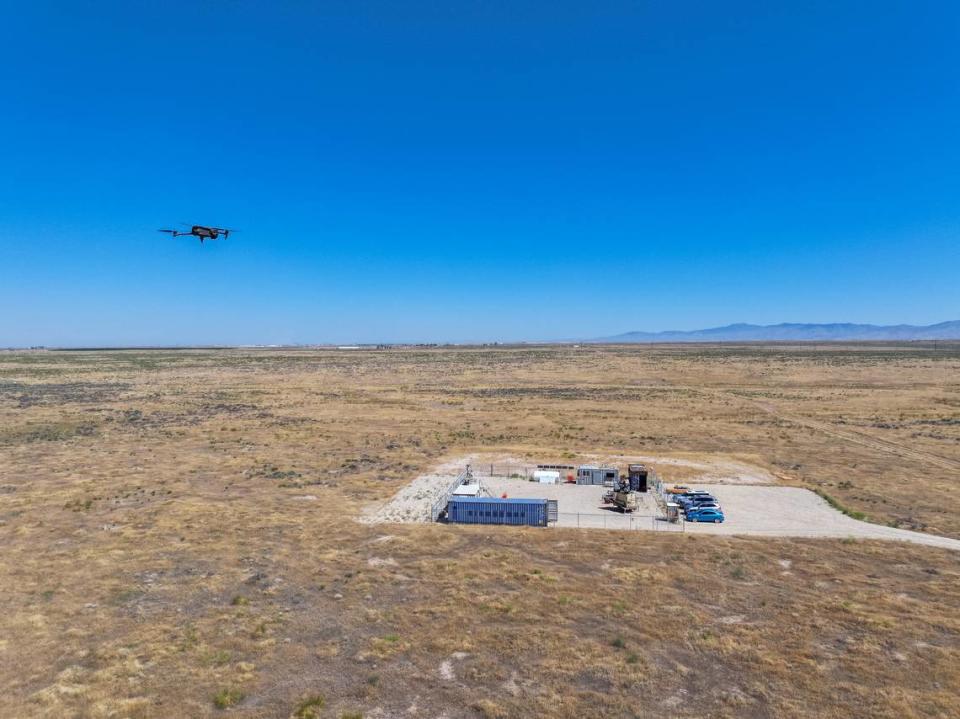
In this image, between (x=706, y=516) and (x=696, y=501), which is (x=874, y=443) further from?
(x=706, y=516)

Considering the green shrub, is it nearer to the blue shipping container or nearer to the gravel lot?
the gravel lot

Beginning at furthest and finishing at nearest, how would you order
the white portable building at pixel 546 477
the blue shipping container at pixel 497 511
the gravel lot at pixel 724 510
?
the white portable building at pixel 546 477 < the blue shipping container at pixel 497 511 < the gravel lot at pixel 724 510

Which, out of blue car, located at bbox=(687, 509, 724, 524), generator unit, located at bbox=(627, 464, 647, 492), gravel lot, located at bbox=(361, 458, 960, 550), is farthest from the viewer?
generator unit, located at bbox=(627, 464, 647, 492)

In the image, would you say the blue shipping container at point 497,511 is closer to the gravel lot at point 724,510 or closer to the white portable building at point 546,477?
the gravel lot at point 724,510

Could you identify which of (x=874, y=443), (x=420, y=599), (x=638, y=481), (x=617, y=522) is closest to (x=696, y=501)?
(x=638, y=481)

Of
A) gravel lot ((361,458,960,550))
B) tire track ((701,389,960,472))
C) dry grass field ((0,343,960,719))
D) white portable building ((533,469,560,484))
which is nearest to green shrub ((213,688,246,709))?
dry grass field ((0,343,960,719))

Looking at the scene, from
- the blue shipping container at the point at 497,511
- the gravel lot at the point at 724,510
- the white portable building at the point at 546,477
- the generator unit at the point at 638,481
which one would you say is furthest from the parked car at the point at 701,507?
the white portable building at the point at 546,477
